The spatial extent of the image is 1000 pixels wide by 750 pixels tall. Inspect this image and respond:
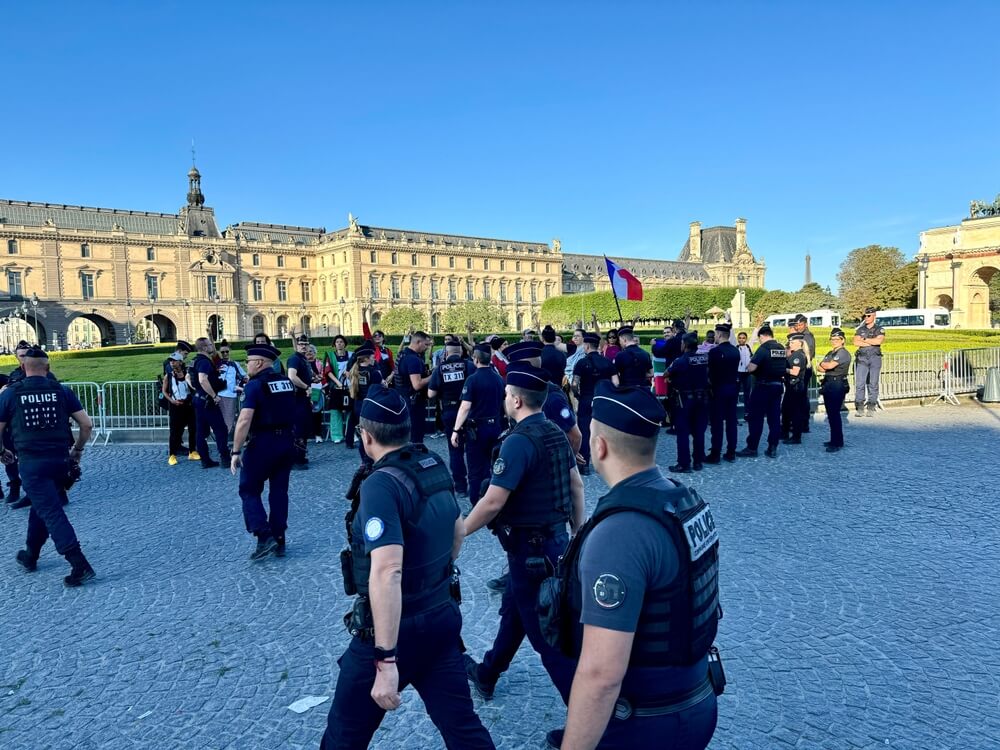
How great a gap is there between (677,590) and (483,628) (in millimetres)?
2942

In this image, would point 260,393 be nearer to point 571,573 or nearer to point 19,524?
point 19,524

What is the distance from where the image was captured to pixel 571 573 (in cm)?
187

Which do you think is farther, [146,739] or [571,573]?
[146,739]

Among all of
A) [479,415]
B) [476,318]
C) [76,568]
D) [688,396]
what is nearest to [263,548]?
[76,568]

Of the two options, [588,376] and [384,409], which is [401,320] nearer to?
[588,376]

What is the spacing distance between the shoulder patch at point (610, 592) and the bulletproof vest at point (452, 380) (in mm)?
→ 6609

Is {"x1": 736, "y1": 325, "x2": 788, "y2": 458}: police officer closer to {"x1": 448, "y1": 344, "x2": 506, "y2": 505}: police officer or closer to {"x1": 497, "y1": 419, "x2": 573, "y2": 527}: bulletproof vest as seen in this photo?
{"x1": 448, "y1": 344, "x2": 506, "y2": 505}: police officer

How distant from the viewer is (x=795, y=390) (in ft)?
34.7

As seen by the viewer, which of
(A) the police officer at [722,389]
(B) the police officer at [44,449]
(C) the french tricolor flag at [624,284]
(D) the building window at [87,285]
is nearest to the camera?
(B) the police officer at [44,449]

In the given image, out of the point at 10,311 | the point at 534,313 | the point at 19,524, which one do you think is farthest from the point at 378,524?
the point at 534,313

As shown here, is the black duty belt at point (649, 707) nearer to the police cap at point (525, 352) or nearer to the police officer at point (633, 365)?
the police cap at point (525, 352)

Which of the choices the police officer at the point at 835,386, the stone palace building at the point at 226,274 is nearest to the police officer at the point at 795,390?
the police officer at the point at 835,386

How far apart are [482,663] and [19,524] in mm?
6291

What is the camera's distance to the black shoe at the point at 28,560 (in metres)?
5.57
